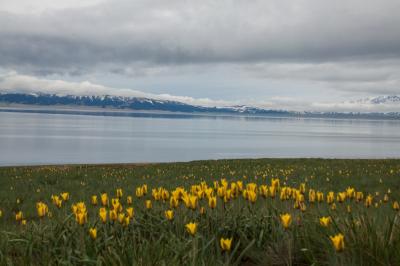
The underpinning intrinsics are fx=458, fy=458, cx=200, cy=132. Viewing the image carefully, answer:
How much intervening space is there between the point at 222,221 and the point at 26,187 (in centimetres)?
1306

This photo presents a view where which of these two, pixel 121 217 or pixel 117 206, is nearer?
pixel 121 217

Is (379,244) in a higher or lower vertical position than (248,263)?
higher

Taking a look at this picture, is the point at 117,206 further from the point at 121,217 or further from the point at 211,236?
the point at 211,236

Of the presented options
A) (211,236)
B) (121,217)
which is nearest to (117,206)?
(121,217)

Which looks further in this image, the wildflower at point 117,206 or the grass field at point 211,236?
the wildflower at point 117,206

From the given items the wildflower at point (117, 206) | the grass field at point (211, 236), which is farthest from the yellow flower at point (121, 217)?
the wildflower at point (117, 206)

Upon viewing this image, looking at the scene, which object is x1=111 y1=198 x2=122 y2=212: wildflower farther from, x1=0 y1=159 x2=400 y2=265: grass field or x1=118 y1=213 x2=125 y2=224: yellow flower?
x1=118 y1=213 x2=125 y2=224: yellow flower

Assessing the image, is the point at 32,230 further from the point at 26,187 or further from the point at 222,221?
the point at 26,187

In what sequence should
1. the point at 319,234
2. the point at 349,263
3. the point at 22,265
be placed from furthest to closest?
the point at 319,234, the point at 22,265, the point at 349,263

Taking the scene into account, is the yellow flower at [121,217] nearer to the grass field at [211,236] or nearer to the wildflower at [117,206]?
the grass field at [211,236]

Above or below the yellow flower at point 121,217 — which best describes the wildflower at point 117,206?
above

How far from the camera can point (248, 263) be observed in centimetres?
531

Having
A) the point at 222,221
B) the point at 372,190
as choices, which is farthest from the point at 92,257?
the point at 372,190

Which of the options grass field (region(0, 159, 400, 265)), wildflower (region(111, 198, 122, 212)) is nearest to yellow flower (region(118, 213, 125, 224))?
grass field (region(0, 159, 400, 265))
